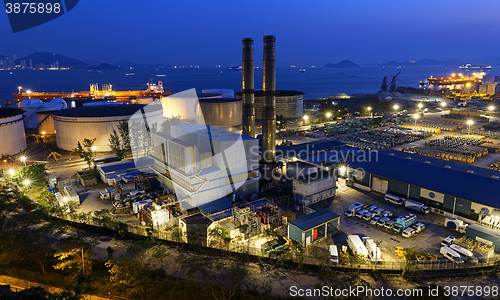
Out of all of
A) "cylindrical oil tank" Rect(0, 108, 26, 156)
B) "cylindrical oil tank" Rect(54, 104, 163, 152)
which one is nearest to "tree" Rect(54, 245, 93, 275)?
"cylindrical oil tank" Rect(54, 104, 163, 152)

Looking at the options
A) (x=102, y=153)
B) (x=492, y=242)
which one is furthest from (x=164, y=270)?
(x=102, y=153)

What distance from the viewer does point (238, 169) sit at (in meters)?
21.3

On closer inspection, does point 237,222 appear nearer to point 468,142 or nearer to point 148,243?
point 148,243

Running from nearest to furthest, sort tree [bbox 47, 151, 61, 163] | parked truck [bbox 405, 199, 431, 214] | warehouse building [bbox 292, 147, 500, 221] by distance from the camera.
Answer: warehouse building [bbox 292, 147, 500, 221]
parked truck [bbox 405, 199, 431, 214]
tree [bbox 47, 151, 61, 163]

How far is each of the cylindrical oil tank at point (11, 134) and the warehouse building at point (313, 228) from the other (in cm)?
3155

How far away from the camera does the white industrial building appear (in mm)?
19578

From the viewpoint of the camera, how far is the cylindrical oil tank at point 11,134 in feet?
102

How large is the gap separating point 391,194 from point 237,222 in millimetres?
11628

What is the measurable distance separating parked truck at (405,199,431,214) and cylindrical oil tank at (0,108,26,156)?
1468 inches

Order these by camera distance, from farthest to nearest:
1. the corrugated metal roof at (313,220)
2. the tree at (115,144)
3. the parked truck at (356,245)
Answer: the tree at (115,144) < the corrugated metal roof at (313,220) < the parked truck at (356,245)

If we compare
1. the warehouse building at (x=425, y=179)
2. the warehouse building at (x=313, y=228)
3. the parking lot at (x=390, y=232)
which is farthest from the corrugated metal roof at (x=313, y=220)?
the warehouse building at (x=425, y=179)

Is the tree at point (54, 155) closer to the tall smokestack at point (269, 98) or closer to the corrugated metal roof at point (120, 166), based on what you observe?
the corrugated metal roof at point (120, 166)

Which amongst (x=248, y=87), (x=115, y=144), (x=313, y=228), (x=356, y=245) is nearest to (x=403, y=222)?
(x=356, y=245)

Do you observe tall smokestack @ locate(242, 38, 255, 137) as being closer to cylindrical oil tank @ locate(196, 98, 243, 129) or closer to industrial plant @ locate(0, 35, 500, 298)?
industrial plant @ locate(0, 35, 500, 298)
